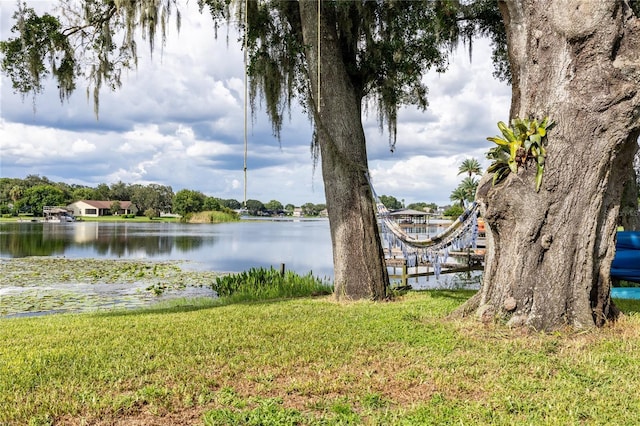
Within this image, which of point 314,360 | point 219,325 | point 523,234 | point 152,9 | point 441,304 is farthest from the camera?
point 152,9

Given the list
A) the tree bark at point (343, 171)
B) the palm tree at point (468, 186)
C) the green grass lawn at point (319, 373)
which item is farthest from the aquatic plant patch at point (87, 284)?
the palm tree at point (468, 186)

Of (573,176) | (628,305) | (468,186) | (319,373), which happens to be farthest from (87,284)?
(468,186)

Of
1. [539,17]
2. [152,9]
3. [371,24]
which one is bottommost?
[539,17]

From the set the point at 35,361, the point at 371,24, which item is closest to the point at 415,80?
the point at 371,24

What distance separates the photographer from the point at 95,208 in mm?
65625

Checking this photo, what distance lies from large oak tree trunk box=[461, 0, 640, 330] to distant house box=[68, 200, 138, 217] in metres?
69.0

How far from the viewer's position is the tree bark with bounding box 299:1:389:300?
5.79m

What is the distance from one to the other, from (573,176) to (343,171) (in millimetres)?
2728

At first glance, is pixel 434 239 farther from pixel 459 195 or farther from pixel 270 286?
pixel 459 195

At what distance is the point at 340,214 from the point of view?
5840 mm

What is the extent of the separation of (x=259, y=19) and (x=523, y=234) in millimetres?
4652

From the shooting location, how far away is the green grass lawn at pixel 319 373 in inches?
92.2

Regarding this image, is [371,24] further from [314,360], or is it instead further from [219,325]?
[314,360]

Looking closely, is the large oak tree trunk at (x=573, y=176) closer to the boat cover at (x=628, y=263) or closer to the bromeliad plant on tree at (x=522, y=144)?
the bromeliad plant on tree at (x=522, y=144)
